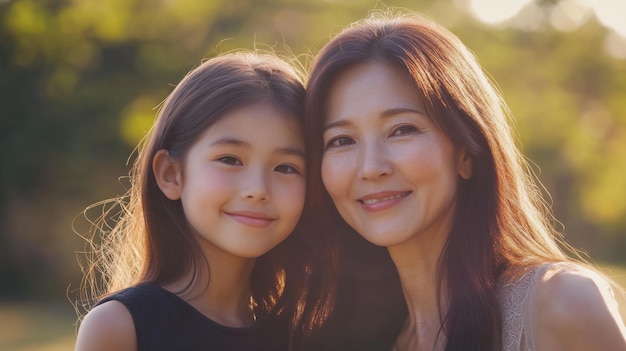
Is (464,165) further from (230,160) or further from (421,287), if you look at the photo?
(230,160)

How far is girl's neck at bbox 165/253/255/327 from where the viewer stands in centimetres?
320

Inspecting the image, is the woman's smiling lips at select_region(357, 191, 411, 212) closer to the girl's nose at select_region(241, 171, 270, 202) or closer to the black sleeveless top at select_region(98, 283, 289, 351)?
the girl's nose at select_region(241, 171, 270, 202)

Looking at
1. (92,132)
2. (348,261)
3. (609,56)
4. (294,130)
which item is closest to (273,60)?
(294,130)

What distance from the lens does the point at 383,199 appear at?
3.03m

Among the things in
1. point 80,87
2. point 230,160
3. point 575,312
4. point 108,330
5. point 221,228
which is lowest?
point 575,312

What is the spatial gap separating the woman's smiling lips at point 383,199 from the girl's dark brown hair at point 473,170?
27 centimetres

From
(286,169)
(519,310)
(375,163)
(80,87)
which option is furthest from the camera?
(80,87)

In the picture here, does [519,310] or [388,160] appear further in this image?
[388,160]

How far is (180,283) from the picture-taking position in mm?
3217

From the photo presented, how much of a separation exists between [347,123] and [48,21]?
48.3 ft

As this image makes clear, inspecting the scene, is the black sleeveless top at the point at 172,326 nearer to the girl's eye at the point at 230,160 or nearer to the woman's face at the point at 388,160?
the girl's eye at the point at 230,160

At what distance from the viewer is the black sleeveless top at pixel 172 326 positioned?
9.65 ft

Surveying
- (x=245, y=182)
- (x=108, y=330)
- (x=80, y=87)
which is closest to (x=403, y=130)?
(x=245, y=182)

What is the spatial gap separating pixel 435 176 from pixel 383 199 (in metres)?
0.21
